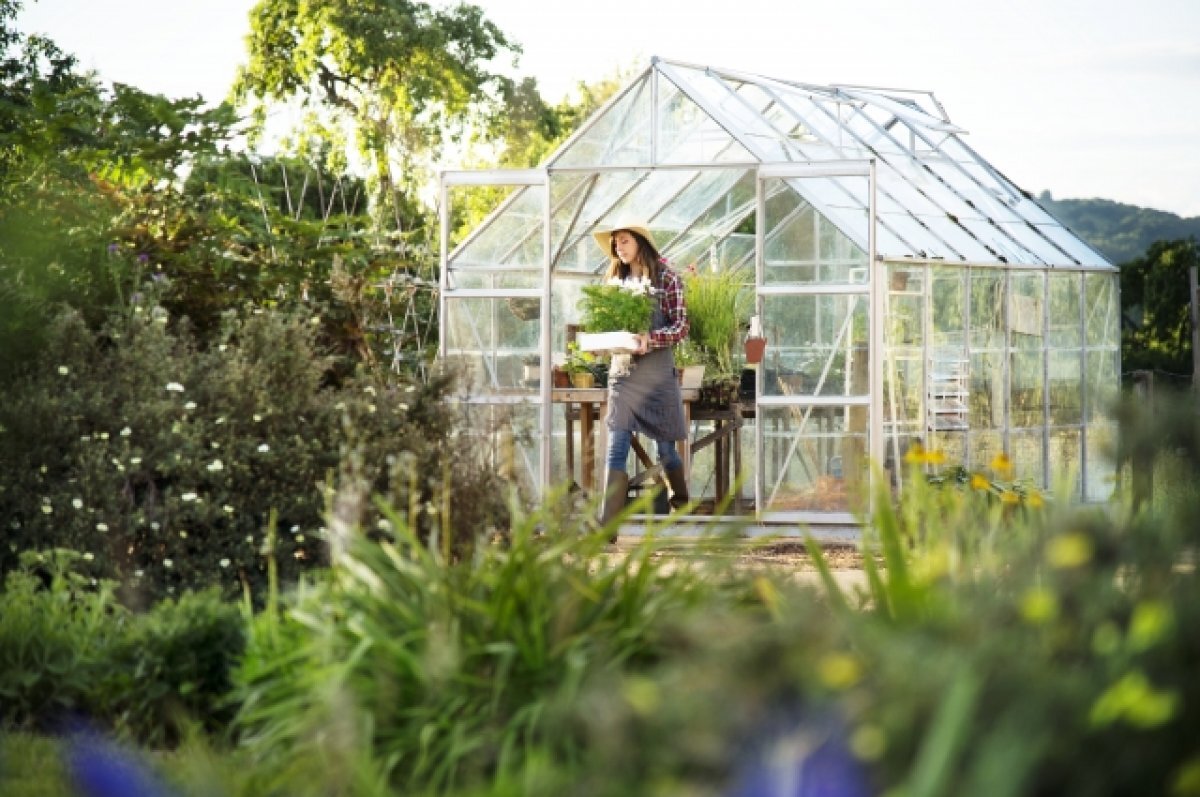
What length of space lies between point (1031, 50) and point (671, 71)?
6.77 meters

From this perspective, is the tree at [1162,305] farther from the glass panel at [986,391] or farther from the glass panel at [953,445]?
the glass panel at [953,445]

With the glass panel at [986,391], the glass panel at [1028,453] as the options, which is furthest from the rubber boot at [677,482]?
the glass panel at [1028,453]

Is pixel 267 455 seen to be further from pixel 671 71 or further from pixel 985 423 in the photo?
pixel 985 423

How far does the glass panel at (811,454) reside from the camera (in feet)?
37.9

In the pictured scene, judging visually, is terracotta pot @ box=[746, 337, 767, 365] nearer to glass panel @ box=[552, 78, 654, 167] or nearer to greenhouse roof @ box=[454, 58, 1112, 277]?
greenhouse roof @ box=[454, 58, 1112, 277]

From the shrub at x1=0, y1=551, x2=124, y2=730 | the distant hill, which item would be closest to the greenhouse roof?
the shrub at x1=0, y1=551, x2=124, y2=730

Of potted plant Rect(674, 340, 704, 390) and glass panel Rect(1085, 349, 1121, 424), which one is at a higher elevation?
potted plant Rect(674, 340, 704, 390)

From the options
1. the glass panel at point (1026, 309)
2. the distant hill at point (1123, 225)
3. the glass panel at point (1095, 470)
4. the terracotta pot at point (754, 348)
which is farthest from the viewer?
the distant hill at point (1123, 225)

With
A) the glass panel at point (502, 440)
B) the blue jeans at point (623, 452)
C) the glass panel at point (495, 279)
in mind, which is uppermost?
Result: the glass panel at point (495, 279)

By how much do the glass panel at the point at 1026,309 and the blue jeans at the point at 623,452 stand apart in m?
4.35

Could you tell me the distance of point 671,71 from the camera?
12328 mm

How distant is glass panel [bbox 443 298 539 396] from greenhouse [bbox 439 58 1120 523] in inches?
0.5

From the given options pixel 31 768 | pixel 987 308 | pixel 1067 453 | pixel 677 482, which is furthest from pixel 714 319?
pixel 31 768

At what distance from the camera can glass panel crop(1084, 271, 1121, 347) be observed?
49.9 feet
